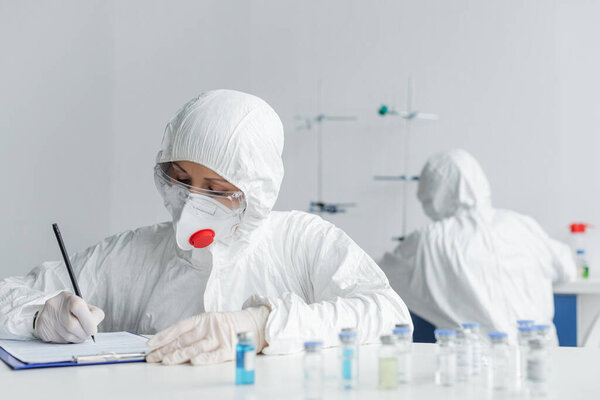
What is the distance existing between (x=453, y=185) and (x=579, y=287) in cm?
72

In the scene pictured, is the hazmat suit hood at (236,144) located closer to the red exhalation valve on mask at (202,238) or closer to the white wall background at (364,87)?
the red exhalation valve on mask at (202,238)

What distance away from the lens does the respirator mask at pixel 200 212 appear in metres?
1.47

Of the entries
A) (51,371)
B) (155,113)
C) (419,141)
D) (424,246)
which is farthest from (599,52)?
(51,371)

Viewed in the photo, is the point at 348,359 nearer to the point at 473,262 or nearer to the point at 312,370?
the point at 312,370

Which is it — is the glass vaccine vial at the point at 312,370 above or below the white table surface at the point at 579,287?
below

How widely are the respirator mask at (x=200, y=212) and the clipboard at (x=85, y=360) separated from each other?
1.15 ft

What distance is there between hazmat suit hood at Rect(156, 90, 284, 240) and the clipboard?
1.55ft

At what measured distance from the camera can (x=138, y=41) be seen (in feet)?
12.1

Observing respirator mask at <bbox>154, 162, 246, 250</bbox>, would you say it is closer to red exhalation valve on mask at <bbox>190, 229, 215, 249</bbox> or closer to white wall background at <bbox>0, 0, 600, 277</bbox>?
red exhalation valve on mask at <bbox>190, 229, 215, 249</bbox>

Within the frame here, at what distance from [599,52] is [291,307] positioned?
330 cm

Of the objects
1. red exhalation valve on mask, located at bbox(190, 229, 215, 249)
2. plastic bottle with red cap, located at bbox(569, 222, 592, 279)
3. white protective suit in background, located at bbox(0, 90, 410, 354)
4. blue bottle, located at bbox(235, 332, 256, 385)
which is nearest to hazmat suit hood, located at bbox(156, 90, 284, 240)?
white protective suit in background, located at bbox(0, 90, 410, 354)

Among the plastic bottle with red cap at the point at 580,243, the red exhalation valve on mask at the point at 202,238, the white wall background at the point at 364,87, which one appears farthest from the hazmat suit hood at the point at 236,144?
the plastic bottle with red cap at the point at 580,243

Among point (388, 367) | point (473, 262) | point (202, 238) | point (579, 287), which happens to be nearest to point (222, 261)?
point (202, 238)

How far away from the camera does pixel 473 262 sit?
2850 mm
